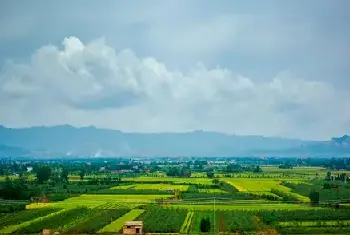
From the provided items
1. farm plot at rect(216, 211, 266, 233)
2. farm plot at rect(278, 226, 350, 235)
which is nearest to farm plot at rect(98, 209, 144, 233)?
farm plot at rect(216, 211, 266, 233)

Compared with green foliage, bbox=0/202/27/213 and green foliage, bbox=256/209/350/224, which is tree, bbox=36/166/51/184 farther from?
green foliage, bbox=256/209/350/224

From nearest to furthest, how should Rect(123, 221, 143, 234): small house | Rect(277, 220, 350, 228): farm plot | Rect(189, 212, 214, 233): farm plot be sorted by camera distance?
Rect(123, 221, 143, 234): small house < Rect(189, 212, 214, 233): farm plot < Rect(277, 220, 350, 228): farm plot

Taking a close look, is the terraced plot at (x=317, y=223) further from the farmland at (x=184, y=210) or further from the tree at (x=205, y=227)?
the tree at (x=205, y=227)

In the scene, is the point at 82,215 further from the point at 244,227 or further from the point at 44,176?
the point at 44,176

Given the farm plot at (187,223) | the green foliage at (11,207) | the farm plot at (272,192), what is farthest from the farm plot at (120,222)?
the farm plot at (272,192)

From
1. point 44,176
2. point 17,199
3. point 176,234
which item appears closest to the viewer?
point 176,234

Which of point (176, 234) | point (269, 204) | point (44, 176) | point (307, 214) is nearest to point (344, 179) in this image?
point (269, 204)
